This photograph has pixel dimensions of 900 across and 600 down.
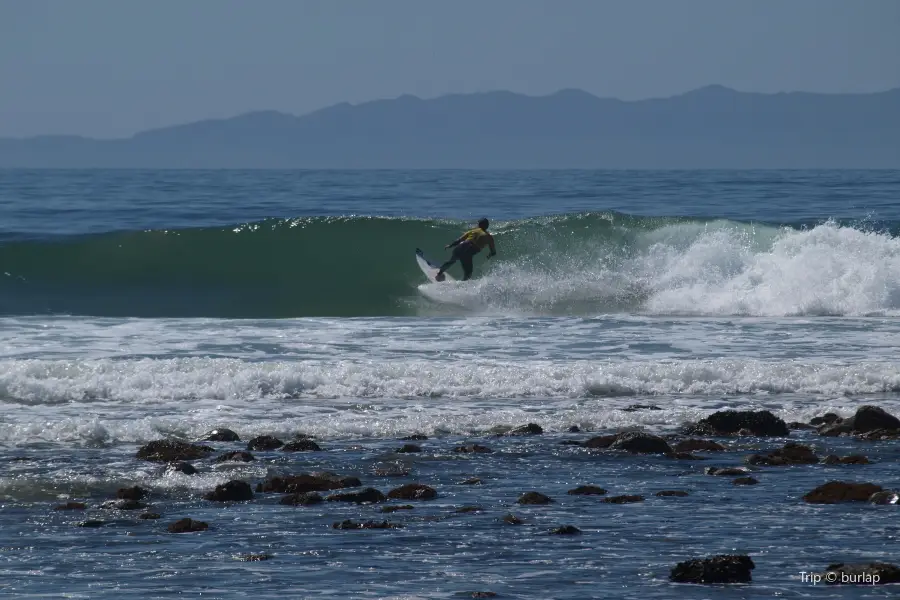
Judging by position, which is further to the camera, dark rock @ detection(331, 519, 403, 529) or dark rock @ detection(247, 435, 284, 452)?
dark rock @ detection(247, 435, 284, 452)

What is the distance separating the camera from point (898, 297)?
78.1 ft

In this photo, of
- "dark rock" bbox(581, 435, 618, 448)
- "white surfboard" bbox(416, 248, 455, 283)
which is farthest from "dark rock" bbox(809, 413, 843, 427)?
"white surfboard" bbox(416, 248, 455, 283)

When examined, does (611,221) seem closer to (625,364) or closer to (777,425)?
(625,364)

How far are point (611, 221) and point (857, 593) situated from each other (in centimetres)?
2364

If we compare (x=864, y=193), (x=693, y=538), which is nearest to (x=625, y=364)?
(x=693, y=538)

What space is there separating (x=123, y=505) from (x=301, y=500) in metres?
1.34

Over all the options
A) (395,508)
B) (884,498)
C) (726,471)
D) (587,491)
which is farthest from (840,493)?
(395,508)

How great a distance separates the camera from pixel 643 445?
1220cm

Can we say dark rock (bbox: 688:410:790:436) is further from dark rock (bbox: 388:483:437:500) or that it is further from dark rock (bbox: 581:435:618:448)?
dark rock (bbox: 388:483:437:500)

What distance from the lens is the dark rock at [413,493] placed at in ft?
34.1

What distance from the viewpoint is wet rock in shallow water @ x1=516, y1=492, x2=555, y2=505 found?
33.3 feet

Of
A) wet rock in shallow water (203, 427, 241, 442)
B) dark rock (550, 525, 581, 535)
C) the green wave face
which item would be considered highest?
the green wave face

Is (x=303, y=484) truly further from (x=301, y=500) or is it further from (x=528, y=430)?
(x=528, y=430)

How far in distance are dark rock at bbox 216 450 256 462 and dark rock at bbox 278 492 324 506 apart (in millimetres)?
1513
